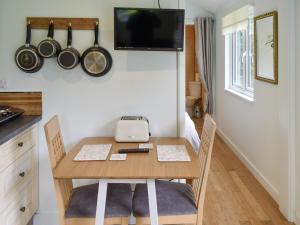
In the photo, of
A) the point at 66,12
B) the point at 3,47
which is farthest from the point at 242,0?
the point at 3,47

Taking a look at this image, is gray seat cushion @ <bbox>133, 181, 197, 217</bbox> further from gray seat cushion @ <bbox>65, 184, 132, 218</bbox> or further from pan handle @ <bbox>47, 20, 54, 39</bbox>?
pan handle @ <bbox>47, 20, 54, 39</bbox>

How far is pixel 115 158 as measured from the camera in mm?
2121

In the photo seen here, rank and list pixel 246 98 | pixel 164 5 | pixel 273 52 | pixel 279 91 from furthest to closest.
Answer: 1. pixel 246 98
2. pixel 273 52
3. pixel 279 91
4. pixel 164 5

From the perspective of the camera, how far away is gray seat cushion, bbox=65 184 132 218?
6.64ft

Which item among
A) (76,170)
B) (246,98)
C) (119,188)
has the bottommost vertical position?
(119,188)

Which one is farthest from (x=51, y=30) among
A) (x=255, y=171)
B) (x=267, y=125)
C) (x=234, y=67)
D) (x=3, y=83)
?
(x=234, y=67)

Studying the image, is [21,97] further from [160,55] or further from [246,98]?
[246,98]

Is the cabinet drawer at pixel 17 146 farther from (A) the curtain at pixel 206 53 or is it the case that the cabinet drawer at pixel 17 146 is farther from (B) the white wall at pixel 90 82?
(A) the curtain at pixel 206 53

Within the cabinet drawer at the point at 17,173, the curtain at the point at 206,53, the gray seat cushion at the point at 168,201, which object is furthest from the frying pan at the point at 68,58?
the curtain at the point at 206,53

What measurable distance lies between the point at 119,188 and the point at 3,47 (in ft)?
4.45

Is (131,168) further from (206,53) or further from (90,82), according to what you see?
(206,53)

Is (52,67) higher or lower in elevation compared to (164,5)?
lower

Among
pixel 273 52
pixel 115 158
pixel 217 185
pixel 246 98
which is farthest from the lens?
pixel 246 98

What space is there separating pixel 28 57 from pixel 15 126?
0.55 metres
